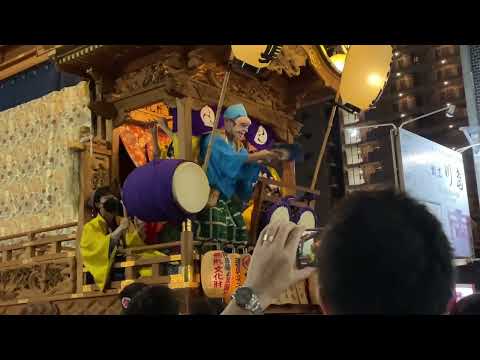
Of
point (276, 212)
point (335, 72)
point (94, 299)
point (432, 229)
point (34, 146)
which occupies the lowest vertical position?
point (94, 299)

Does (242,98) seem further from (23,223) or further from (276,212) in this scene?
(23,223)

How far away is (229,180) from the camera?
4.10 m

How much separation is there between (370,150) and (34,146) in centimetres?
454

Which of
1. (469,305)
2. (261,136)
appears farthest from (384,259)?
(261,136)

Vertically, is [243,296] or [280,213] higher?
[280,213]

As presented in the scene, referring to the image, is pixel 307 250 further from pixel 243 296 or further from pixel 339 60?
pixel 339 60

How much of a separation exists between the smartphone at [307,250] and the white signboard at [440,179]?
3.29m

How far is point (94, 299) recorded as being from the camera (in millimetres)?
4082

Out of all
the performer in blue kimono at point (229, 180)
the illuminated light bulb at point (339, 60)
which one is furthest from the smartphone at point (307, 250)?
the illuminated light bulb at point (339, 60)

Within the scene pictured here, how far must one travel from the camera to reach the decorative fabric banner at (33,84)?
5492 millimetres

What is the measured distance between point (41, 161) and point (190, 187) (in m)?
2.08

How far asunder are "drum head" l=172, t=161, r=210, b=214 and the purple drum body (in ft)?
0.10

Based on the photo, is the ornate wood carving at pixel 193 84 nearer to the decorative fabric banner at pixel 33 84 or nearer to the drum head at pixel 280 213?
the drum head at pixel 280 213
